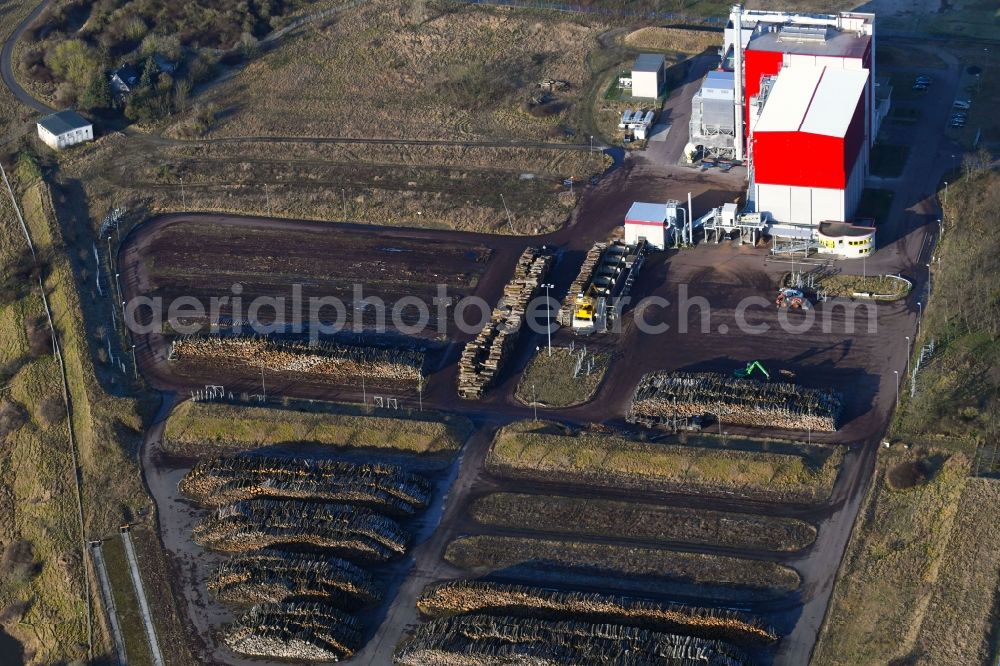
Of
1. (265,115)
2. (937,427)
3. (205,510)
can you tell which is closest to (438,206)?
(265,115)

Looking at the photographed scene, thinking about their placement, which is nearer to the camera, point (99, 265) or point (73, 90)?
point (99, 265)

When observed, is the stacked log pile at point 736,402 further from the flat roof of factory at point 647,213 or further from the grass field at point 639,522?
the flat roof of factory at point 647,213

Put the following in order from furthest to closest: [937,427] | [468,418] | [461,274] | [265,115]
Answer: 1. [265,115]
2. [461,274]
3. [468,418]
4. [937,427]

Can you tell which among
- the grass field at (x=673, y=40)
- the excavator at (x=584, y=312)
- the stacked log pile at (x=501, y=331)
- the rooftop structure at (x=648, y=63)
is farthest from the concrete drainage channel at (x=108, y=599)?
the grass field at (x=673, y=40)

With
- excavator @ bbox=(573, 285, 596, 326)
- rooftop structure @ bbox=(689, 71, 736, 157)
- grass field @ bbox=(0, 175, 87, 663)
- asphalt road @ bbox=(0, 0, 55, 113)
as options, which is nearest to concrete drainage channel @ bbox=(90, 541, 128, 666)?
grass field @ bbox=(0, 175, 87, 663)

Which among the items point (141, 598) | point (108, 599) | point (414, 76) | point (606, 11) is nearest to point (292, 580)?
point (141, 598)

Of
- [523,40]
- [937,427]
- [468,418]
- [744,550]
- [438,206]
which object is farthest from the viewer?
[523,40]

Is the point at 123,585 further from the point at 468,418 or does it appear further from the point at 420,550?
the point at 468,418
